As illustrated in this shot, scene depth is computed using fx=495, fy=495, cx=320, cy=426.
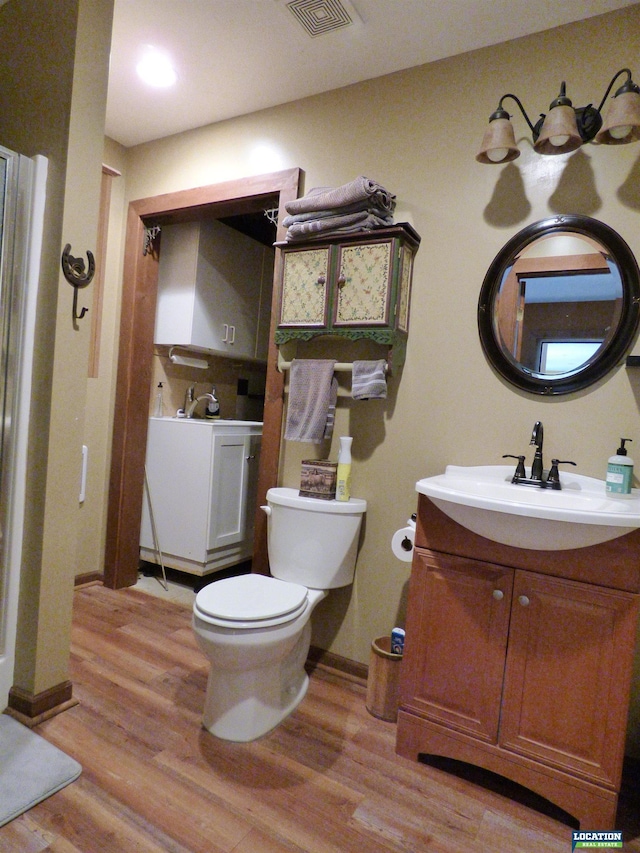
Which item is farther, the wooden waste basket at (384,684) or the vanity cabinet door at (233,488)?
the vanity cabinet door at (233,488)

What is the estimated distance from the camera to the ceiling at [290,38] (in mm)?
1656

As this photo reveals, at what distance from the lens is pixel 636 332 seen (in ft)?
5.17

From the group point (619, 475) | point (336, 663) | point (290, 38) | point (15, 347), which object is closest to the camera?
Answer: point (619, 475)

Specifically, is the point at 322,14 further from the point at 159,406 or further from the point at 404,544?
the point at 159,406

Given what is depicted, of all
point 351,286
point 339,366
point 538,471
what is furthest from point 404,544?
point 351,286

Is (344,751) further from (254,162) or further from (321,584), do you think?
(254,162)

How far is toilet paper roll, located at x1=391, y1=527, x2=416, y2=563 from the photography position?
1.73 meters

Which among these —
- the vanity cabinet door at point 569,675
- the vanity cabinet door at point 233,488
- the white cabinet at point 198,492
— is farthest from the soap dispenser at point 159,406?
the vanity cabinet door at point 569,675

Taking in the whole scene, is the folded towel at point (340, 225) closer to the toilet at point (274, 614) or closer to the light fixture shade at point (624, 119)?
the light fixture shade at point (624, 119)

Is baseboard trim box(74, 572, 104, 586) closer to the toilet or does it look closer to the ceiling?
the toilet

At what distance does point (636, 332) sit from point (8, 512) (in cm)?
210

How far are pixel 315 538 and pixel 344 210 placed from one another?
1261 mm

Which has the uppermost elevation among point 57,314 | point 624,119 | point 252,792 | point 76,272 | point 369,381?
point 624,119

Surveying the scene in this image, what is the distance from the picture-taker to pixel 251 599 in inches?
64.6
